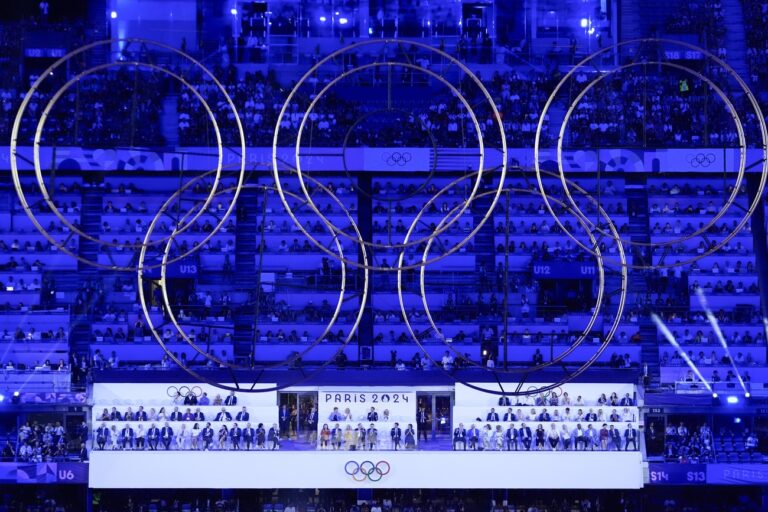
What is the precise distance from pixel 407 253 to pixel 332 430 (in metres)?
9.72

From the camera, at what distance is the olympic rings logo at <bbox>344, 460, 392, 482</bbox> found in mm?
41781

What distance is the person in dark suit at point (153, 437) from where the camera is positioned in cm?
4184

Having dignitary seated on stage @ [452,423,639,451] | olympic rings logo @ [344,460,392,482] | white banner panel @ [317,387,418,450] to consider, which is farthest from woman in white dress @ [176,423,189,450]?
dignitary seated on stage @ [452,423,639,451]

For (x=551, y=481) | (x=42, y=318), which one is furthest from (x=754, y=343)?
(x=42, y=318)

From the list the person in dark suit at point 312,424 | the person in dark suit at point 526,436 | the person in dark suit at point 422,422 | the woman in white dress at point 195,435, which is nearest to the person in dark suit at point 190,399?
the woman in white dress at point 195,435

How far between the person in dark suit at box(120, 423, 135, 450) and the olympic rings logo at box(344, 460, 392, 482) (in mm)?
6623

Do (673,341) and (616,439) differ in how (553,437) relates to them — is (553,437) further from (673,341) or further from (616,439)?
(673,341)

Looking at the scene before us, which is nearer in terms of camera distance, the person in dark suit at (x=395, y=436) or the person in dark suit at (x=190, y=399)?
the person in dark suit at (x=395, y=436)

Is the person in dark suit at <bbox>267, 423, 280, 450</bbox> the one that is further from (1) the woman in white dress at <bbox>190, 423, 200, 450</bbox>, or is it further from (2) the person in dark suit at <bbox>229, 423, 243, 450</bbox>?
(1) the woman in white dress at <bbox>190, 423, 200, 450</bbox>

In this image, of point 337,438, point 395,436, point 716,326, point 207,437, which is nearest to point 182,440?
point 207,437

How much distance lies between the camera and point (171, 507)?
43.2 metres

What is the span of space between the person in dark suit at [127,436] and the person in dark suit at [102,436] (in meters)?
0.47

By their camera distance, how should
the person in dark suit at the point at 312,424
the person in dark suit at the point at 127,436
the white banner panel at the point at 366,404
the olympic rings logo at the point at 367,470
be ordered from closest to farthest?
the olympic rings logo at the point at 367,470
the person in dark suit at the point at 127,436
the person in dark suit at the point at 312,424
the white banner panel at the point at 366,404

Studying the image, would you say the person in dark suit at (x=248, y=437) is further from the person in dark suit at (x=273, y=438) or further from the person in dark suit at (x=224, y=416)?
the person in dark suit at (x=224, y=416)
